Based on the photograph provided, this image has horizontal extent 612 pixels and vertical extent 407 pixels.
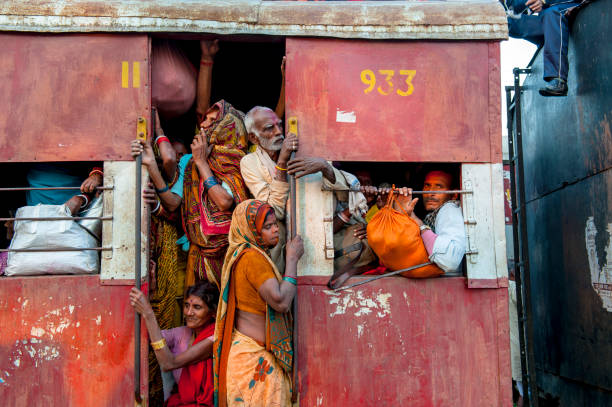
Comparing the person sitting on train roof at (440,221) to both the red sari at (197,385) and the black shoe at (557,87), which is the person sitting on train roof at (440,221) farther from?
the red sari at (197,385)

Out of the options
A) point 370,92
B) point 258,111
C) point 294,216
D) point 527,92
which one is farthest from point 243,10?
point 527,92

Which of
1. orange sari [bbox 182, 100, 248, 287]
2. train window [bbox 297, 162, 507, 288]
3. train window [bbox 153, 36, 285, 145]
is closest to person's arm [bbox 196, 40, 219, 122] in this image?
train window [bbox 153, 36, 285, 145]

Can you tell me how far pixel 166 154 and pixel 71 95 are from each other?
26.6 inches

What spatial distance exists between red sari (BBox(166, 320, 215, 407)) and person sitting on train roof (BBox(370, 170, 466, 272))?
4.73 feet

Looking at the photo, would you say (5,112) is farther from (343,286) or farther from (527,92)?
(527,92)

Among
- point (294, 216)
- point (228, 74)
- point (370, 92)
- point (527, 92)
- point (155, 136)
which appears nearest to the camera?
point (294, 216)

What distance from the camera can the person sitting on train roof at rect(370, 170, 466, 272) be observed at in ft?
11.5

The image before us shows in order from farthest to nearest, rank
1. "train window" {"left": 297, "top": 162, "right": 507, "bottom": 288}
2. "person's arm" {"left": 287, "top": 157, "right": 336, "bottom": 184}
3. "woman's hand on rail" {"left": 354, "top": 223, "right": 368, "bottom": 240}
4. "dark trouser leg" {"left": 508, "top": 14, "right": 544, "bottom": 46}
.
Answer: "dark trouser leg" {"left": 508, "top": 14, "right": 544, "bottom": 46} → "woman's hand on rail" {"left": 354, "top": 223, "right": 368, "bottom": 240} → "train window" {"left": 297, "top": 162, "right": 507, "bottom": 288} → "person's arm" {"left": 287, "top": 157, "right": 336, "bottom": 184}

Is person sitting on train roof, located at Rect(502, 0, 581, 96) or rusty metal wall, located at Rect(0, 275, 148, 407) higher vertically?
person sitting on train roof, located at Rect(502, 0, 581, 96)

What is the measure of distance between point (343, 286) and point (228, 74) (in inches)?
95.9

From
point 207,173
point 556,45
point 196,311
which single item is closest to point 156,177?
point 207,173

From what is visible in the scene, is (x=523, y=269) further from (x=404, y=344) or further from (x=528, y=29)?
(x=528, y=29)

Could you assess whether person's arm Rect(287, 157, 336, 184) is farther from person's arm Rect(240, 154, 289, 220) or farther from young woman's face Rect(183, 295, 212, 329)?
young woman's face Rect(183, 295, 212, 329)

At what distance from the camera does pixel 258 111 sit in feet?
13.3
